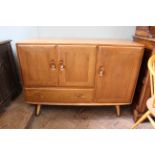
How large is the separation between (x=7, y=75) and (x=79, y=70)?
2.68ft

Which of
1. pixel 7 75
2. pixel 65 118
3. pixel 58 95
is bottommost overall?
pixel 65 118

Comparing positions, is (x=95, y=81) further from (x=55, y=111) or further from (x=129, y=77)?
(x=55, y=111)

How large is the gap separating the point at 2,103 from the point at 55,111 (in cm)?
55

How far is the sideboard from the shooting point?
143 cm

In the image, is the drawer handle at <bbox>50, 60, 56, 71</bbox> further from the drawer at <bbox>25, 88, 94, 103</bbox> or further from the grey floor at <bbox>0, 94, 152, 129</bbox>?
the grey floor at <bbox>0, 94, 152, 129</bbox>

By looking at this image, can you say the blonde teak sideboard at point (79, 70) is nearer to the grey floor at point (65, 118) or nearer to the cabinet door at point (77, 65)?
the cabinet door at point (77, 65)

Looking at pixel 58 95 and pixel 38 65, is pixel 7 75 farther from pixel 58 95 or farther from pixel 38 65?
pixel 58 95

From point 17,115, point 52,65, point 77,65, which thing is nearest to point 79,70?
point 77,65

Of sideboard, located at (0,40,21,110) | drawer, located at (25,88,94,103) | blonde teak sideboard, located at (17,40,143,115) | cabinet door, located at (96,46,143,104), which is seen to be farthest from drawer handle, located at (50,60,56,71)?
sideboard, located at (0,40,21,110)

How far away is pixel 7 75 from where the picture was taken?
1.54m

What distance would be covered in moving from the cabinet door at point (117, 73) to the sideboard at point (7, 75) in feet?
3.12

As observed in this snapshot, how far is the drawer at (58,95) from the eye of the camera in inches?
54.4

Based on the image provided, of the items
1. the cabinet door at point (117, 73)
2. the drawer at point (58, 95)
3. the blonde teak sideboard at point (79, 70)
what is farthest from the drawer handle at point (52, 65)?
the cabinet door at point (117, 73)
